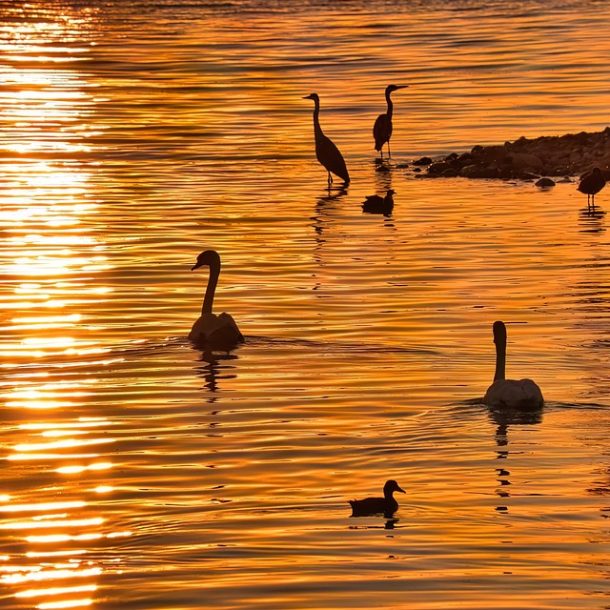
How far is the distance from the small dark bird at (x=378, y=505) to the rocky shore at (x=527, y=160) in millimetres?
20468

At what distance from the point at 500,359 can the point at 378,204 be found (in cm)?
1276

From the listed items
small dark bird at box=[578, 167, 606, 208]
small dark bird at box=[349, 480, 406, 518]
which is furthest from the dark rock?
small dark bird at box=[349, 480, 406, 518]

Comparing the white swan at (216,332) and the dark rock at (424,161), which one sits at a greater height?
the dark rock at (424,161)

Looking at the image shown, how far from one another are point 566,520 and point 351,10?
63836mm

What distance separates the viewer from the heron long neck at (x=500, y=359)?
16.1m

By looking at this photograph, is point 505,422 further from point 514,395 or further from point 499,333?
point 499,333

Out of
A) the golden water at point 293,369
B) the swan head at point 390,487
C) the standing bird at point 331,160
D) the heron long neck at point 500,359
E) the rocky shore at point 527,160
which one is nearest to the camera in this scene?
the golden water at point 293,369

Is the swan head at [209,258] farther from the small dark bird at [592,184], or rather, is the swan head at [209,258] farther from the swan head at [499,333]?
the small dark bird at [592,184]

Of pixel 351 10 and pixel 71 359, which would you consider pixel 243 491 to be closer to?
pixel 71 359

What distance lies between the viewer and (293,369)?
17.6m

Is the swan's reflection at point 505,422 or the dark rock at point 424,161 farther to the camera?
the dark rock at point 424,161

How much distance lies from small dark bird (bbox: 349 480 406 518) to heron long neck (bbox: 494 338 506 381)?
3.71 m

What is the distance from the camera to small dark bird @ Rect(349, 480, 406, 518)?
12273 mm

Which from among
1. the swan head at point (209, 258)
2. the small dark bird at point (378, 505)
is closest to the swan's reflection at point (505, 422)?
the small dark bird at point (378, 505)
